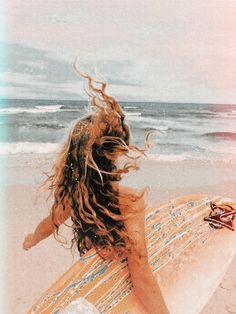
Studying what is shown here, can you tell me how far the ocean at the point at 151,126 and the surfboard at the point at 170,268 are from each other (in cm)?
13

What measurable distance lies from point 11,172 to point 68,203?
0.17m

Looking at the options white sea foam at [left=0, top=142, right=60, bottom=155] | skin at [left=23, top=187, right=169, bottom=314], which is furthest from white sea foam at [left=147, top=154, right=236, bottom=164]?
white sea foam at [left=0, top=142, right=60, bottom=155]

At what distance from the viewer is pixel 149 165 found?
4.19 feet

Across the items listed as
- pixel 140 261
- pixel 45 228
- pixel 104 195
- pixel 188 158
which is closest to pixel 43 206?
pixel 45 228

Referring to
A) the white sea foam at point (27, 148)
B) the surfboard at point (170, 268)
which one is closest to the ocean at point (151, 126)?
the white sea foam at point (27, 148)

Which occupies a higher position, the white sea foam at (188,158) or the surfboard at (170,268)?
the white sea foam at (188,158)

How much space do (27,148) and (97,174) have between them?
20cm

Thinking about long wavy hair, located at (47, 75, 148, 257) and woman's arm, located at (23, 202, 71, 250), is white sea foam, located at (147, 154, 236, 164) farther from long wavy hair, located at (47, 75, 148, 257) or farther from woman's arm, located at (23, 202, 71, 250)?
woman's arm, located at (23, 202, 71, 250)

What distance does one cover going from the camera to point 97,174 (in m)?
1.21

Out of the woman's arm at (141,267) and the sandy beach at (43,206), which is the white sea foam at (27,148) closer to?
the sandy beach at (43,206)

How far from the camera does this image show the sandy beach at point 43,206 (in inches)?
Result: 50.5

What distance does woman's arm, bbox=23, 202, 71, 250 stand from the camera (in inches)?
50.2

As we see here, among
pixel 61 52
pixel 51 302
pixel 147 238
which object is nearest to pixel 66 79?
pixel 61 52

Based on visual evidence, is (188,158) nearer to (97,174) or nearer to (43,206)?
(97,174)
